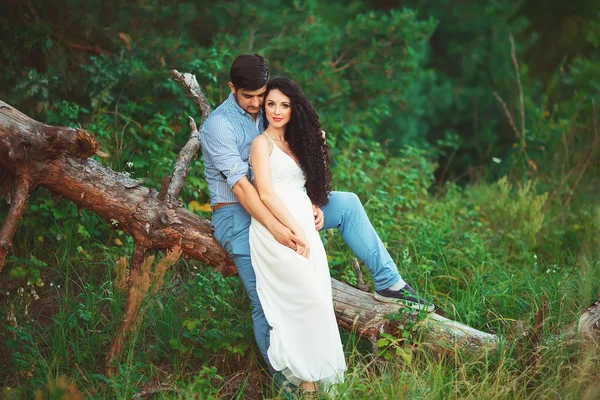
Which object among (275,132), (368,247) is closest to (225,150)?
(275,132)

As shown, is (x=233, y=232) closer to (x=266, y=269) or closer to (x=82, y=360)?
(x=266, y=269)

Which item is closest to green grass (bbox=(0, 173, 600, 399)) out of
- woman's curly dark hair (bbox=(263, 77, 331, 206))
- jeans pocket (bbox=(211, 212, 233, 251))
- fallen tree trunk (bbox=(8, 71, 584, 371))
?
fallen tree trunk (bbox=(8, 71, 584, 371))

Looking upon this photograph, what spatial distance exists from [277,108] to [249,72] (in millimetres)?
245

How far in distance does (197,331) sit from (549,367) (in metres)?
1.88

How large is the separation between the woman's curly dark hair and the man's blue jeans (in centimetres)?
14

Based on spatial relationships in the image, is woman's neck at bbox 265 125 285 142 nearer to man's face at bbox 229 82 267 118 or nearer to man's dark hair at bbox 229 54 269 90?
man's face at bbox 229 82 267 118

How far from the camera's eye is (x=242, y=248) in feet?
12.6

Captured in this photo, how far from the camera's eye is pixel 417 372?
360 cm

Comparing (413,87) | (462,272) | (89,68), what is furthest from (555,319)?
(413,87)

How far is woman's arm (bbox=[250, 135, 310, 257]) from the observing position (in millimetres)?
3727

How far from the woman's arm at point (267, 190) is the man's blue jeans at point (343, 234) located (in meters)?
0.23

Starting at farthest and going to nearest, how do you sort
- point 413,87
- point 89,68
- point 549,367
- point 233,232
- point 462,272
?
point 413,87 → point 89,68 → point 462,272 → point 233,232 → point 549,367

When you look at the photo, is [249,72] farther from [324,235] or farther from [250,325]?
[324,235]

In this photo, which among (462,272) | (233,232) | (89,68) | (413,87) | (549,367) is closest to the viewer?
(549,367)
